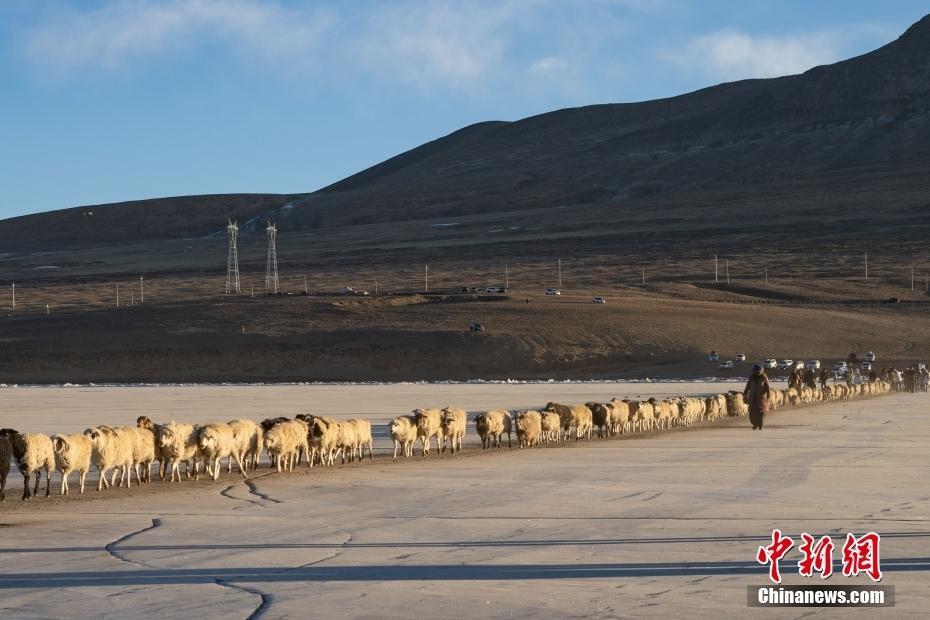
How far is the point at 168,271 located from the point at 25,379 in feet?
260

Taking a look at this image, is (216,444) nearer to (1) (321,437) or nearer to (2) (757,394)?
(1) (321,437)

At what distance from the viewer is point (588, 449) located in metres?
23.8

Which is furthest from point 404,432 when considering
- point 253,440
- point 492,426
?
point 253,440

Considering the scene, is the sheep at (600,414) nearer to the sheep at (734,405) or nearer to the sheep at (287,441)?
the sheep at (287,441)

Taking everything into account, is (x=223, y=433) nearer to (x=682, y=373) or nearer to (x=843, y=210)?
(x=682, y=373)

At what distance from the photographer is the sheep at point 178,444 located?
59.0ft

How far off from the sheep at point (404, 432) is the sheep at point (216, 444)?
3.42 m

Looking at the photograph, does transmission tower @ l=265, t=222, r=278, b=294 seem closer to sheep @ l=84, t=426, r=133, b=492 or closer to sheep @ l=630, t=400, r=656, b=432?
sheep @ l=630, t=400, r=656, b=432

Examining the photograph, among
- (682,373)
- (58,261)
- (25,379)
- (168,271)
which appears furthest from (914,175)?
(25,379)

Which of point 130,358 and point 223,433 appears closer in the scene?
point 223,433

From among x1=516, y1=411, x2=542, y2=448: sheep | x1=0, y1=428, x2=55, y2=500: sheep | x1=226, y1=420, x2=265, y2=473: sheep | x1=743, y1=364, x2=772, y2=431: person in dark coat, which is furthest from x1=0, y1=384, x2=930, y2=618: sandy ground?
x1=743, y1=364, x2=772, y2=431: person in dark coat

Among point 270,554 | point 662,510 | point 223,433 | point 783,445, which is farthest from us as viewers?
point 783,445

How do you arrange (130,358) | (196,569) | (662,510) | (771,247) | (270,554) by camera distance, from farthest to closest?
(771,247) < (130,358) < (662,510) < (270,554) < (196,569)

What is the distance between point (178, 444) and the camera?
1808 centimetres
